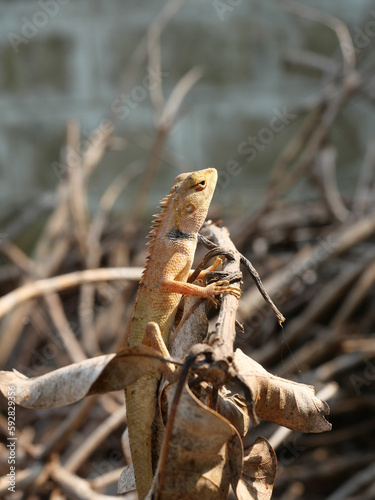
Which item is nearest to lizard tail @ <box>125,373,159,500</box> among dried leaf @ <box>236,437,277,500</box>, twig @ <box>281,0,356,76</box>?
dried leaf @ <box>236,437,277,500</box>

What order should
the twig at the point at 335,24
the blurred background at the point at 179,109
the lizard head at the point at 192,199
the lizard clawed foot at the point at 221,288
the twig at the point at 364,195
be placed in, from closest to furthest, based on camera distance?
the lizard clawed foot at the point at 221,288
the lizard head at the point at 192,199
the twig at the point at 335,24
the twig at the point at 364,195
the blurred background at the point at 179,109

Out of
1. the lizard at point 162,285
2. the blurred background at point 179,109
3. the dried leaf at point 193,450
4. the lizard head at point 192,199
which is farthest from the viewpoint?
the blurred background at point 179,109

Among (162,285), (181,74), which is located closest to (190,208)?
(162,285)

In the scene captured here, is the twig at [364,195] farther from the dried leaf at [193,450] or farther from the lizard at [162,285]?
the dried leaf at [193,450]

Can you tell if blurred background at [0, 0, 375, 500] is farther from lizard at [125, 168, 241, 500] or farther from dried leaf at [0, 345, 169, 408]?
dried leaf at [0, 345, 169, 408]

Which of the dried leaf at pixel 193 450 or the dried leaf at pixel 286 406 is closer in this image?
the dried leaf at pixel 193 450

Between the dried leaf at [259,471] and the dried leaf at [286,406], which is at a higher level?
the dried leaf at [286,406]

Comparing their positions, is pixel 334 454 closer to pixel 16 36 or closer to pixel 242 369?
pixel 242 369

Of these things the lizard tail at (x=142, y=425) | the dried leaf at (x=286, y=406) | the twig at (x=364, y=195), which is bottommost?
the twig at (x=364, y=195)

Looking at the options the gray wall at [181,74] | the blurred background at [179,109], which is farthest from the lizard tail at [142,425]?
the gray wall at [181,74]
